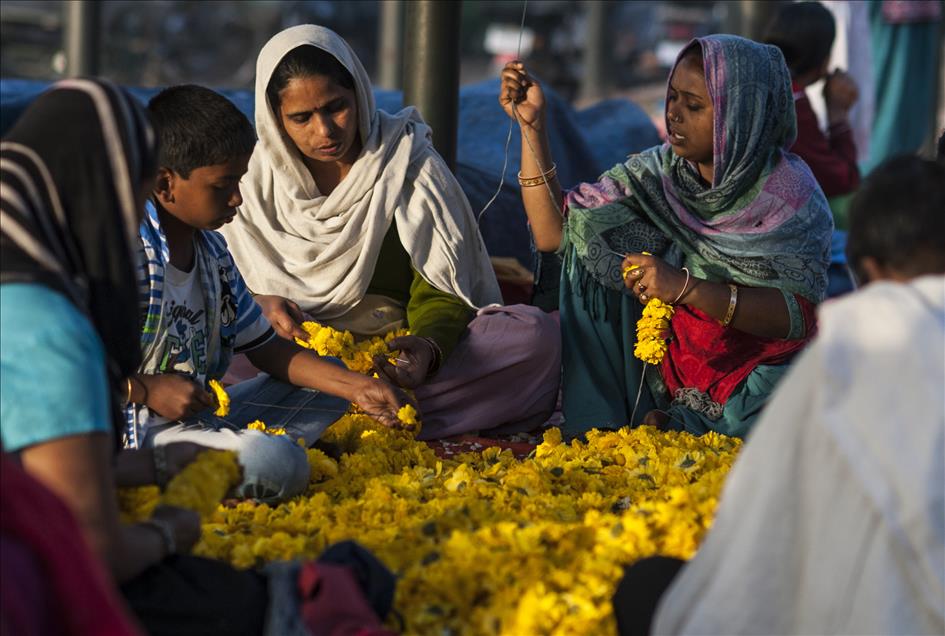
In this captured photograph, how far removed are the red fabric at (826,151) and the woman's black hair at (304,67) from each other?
3173 mm

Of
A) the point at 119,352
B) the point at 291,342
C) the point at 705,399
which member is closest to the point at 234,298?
the point at 291,342

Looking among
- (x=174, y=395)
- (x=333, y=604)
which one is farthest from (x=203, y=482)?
(x=174, y=395)

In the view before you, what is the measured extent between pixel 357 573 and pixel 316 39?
101 inches

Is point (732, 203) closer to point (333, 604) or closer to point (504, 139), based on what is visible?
point (333, 604)

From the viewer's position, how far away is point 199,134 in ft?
12.7

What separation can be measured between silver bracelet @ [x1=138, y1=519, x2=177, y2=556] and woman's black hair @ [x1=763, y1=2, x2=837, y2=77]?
5580mm

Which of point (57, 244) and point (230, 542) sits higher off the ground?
point (57, 244)

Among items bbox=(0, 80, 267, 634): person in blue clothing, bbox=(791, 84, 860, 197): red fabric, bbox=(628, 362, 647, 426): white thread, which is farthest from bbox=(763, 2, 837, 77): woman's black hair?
bbox=(0, 80, 267, 634): person in blue clothing

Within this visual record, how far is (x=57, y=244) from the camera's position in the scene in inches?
106

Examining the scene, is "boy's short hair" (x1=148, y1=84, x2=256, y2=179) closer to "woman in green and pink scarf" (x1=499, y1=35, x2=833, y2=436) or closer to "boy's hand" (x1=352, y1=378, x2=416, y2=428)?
"boy's hand" (x1=352, y1=378, x2=416, y2=428)

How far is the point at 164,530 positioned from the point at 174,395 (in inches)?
43.4

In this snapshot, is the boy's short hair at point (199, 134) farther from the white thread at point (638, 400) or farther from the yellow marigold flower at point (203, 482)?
the white thread at point (638, 400)

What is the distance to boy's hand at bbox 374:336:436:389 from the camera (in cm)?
485

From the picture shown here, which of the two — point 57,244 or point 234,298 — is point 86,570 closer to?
point 57,244
